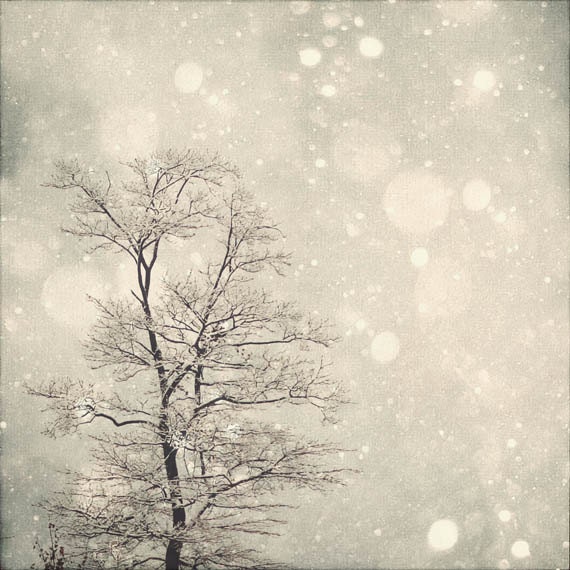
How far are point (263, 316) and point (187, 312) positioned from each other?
1024mm

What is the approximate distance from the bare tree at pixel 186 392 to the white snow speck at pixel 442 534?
19.1 metres

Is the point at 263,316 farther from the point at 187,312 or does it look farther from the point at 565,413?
the point at 565,413

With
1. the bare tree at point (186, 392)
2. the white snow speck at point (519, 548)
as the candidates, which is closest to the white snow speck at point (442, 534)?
the white snow speck at point (519, 548)

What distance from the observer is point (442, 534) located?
2447 cm

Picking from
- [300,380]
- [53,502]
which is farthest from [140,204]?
[53,502]

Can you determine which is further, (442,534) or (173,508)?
(442,534)

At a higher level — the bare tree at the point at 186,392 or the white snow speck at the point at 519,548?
the bare tree at the point at 186,392

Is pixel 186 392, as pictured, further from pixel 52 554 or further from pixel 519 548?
pixel 519 548

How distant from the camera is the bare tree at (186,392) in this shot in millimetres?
6609

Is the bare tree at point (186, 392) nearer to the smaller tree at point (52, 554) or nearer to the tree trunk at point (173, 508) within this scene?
the tree trunk at point (173, 508)

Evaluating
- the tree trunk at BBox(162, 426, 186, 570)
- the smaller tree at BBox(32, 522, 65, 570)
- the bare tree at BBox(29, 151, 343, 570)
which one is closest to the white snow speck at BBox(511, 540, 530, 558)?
the bare tree at BBox(29, 151, 343, 570)

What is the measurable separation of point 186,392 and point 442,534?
21746mm

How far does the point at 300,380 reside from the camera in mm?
7117

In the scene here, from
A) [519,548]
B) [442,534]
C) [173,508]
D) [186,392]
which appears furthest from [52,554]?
[442,534]
